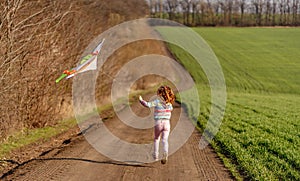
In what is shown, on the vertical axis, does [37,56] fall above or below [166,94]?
above

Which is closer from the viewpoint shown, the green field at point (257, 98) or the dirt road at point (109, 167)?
the dirt road at point (109, 167)

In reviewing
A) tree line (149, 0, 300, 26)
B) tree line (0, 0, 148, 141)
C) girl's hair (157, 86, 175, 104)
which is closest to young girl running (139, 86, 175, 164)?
girl's hair (157, 86, 175, 104)

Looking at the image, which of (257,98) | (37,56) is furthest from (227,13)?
(37,56)

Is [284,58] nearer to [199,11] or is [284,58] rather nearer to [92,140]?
[199,11]

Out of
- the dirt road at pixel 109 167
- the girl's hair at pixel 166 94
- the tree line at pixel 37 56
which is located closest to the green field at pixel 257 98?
the dirt road at pixel 109 167

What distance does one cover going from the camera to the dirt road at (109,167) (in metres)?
8.88

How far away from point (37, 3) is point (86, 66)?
494 centimetres

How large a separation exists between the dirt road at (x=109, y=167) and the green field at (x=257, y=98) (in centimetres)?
61

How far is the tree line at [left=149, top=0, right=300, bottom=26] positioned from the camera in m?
91.8

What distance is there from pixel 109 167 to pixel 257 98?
28792 millimetres

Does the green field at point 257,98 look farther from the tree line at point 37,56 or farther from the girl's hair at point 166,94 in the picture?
the tree line at point 37,56

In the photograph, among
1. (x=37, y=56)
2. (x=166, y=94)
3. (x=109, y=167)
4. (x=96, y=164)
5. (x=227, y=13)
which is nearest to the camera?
(x=166, y=94)

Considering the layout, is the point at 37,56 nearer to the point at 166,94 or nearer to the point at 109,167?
the point at 109,167

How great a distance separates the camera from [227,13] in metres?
98.6
